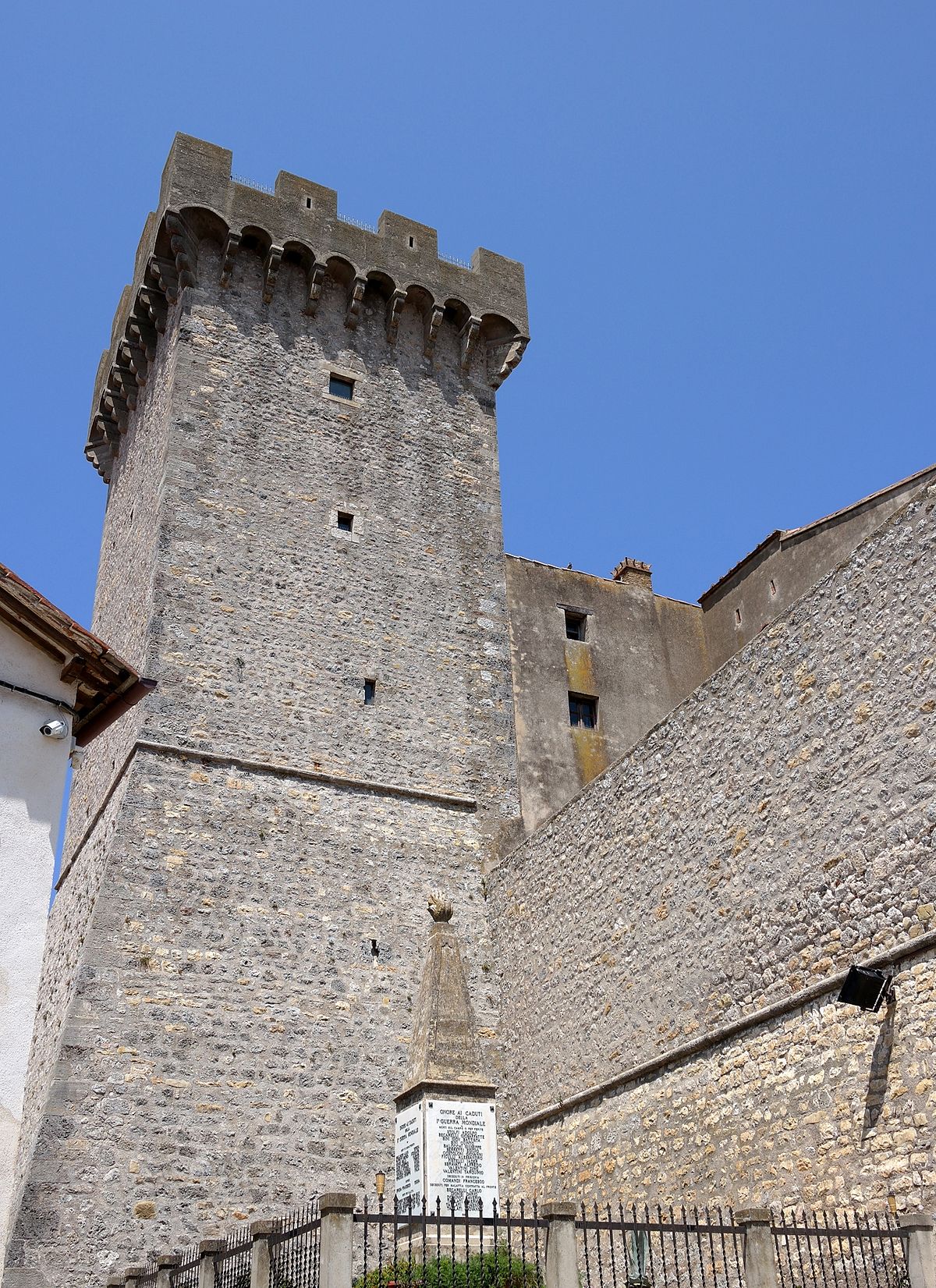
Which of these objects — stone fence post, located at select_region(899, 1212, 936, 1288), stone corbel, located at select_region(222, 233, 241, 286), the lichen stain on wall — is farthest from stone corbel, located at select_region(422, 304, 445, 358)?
stone fence post, located at select_region(899, 1212, 936, 1288)

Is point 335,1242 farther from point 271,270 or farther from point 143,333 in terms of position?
point 143,333

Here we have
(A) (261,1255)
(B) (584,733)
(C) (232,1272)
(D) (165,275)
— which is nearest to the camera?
(A) (261,1255)

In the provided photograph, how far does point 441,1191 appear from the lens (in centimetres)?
1038

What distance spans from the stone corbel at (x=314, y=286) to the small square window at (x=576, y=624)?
20.3 feet

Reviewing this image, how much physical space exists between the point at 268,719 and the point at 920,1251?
401 inches

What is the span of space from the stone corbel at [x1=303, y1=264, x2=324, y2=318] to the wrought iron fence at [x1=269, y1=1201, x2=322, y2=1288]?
13.0 meters

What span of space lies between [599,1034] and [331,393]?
10.5 meters

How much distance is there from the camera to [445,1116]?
1056 cm

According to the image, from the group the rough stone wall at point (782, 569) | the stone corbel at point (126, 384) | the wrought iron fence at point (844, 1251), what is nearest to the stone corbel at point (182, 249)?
the stone corbel at point (126, 384)

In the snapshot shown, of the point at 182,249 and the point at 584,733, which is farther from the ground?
the point at 182,249

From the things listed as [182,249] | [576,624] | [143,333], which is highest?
[182,249]

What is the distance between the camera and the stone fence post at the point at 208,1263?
9438mm

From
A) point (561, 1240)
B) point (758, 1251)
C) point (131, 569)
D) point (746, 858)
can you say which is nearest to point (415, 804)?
point (131, 569)

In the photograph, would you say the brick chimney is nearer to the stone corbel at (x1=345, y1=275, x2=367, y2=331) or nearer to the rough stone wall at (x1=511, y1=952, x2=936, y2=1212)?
the stone corbel at (x1=345, y1=275, x2=367, y2=331)
